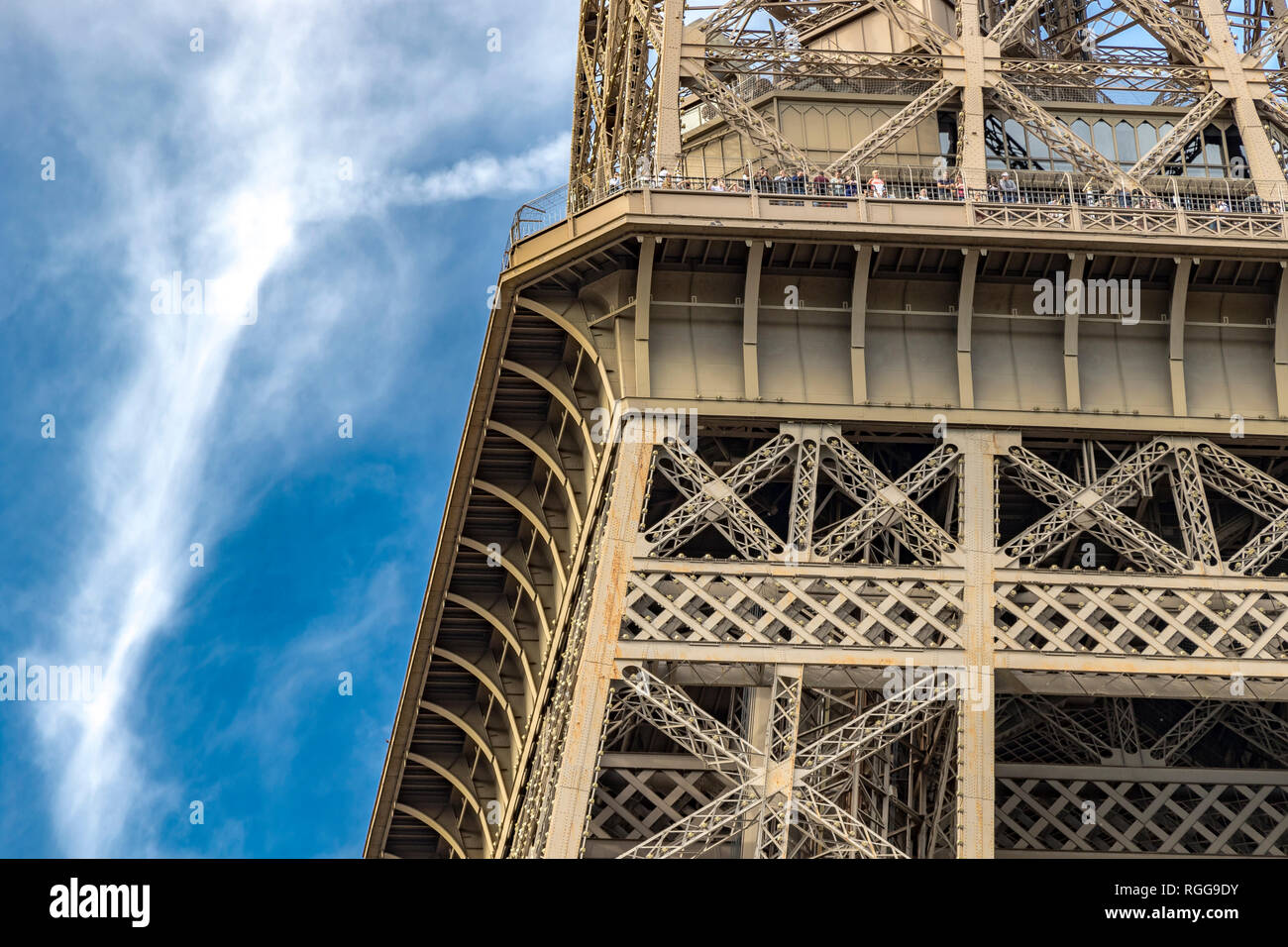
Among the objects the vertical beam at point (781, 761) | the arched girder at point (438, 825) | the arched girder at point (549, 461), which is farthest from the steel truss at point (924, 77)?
the arched girder at point (438, 825)

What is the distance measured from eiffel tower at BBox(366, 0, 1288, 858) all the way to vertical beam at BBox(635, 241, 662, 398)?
0.35ft

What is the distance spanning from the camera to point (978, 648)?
32.2 meters

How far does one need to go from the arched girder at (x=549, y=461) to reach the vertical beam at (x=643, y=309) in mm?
3798

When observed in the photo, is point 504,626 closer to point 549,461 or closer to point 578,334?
point 549,461

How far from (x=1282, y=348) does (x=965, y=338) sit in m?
5.42

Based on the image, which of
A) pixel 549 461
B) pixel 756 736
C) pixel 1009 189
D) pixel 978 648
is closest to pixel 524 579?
pixel 549 461

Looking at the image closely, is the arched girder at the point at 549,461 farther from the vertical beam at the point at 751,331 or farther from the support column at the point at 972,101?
the support column at the point at 972,101

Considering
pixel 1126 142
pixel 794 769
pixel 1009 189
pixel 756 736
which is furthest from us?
pixel 1126 142

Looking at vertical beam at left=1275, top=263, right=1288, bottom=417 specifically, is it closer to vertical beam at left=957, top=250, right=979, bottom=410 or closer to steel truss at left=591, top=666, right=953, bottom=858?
vertical beam at left=957, top=250, right=979, bottom=410

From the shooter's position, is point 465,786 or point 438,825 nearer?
point 465,786

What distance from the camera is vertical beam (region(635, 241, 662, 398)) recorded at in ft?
112

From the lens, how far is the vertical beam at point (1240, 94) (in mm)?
36375
